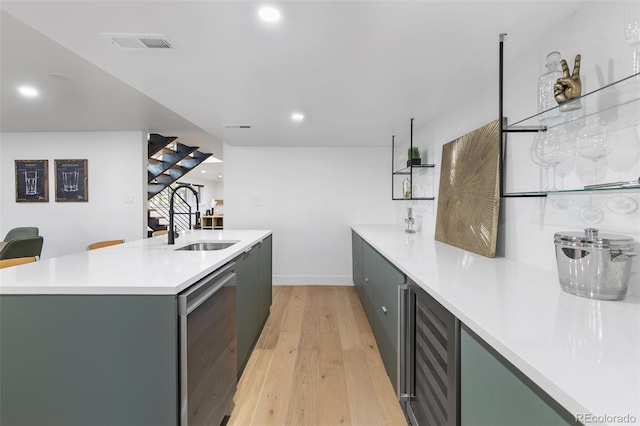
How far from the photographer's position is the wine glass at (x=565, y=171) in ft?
3.78

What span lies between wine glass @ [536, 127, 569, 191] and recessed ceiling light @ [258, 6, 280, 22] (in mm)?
1244

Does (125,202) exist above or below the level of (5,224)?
above

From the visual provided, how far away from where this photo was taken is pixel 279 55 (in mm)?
1582

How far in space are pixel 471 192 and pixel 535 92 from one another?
2.10ft

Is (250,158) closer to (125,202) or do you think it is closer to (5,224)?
(125,202)

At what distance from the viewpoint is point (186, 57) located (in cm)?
161

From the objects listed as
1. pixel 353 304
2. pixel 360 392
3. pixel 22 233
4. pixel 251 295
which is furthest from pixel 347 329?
pixel 22 233

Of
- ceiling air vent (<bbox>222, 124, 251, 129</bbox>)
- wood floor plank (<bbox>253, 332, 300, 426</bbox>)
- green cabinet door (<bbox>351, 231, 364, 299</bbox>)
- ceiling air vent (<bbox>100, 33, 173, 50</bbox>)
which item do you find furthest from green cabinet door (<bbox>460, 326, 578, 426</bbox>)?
ceiling air vent (<bbox>222, 124, 251, 129</bbox>)

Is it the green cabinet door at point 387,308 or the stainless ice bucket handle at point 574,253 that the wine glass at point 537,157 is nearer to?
the stainless ice bucket handle at point 574,253

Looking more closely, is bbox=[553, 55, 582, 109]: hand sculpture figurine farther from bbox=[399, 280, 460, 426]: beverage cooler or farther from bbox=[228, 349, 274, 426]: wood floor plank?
bbox=[228, 349, 274, 426]: wood floor plank

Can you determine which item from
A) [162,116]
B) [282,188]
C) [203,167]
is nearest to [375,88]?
[282,188]

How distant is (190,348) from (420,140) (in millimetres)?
2857

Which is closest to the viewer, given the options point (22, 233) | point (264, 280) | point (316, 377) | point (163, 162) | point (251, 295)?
point (316, 377)

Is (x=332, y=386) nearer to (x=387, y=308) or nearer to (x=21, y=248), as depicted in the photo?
(x=387, y=308)
